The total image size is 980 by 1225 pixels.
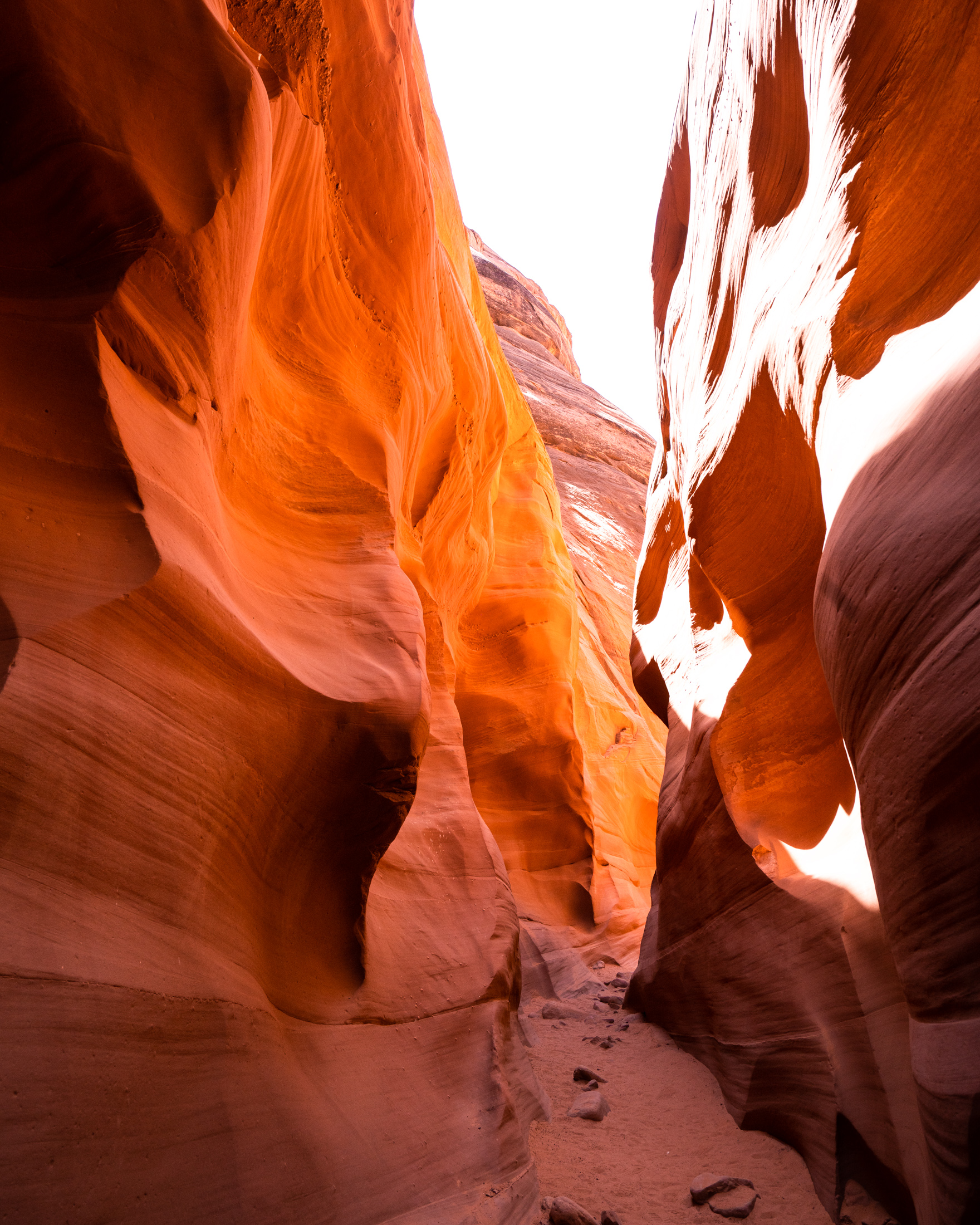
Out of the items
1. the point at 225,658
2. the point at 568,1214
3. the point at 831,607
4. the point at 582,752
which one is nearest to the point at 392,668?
the point at 225,658

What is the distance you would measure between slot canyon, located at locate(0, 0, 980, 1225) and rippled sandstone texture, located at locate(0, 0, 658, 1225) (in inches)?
→ 0.7

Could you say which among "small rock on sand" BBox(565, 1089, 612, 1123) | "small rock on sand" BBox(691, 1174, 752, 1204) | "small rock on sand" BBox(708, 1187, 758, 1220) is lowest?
"small rock on sand" BBox(708, 1187, 758, 1220)

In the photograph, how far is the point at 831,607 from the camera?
12.3ft

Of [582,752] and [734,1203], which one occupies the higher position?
[582,752]

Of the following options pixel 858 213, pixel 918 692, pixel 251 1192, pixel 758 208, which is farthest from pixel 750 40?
pixel 251 1192

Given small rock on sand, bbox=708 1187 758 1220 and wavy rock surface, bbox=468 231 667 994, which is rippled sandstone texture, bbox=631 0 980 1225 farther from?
wavy rock surface, bbox=468 231 667 994

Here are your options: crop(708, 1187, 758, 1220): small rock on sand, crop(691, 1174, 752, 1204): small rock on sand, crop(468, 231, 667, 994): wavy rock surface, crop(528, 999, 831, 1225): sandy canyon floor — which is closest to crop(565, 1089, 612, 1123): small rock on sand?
crop(528, 999, 831, 1225): sandy canyon floor

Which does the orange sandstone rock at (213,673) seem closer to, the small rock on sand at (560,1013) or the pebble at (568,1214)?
the pebble at (568,1214)

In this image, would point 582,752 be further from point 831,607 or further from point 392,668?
point 831,607

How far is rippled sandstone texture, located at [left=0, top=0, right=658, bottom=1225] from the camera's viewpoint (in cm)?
243

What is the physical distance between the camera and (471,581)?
970 centimetres

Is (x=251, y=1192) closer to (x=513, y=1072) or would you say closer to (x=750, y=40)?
(x=513, y=1072)

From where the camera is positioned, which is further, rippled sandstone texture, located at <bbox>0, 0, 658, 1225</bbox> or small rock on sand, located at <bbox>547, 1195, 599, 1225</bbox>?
small rock on sand, located at <bbox>547, 1195, 599, 1225</bbox>

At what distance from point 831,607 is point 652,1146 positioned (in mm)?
3514
